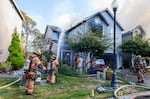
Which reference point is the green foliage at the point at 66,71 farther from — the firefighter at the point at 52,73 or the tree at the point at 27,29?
the tree at the point at 27,29

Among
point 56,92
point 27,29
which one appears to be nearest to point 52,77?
point 56,92

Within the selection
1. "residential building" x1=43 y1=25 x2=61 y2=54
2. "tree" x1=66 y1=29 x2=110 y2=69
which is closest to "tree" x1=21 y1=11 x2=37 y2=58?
"residential building" x1=43 y1=25 x2=61 y2=54

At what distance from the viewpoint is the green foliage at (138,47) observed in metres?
28.2

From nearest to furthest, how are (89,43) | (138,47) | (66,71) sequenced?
(66,71) → (89,43) → (138,47)

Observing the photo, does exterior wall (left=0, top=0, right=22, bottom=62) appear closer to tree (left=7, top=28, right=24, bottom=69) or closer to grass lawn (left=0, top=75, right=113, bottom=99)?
tree (left=7, top=28, right=24, bottom=69)

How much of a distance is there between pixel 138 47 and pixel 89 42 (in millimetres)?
6924

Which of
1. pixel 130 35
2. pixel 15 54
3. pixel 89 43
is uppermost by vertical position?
pixel 130 35

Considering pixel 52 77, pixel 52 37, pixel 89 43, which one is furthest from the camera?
pixel 52 37

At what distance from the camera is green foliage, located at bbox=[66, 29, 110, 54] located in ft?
80.9

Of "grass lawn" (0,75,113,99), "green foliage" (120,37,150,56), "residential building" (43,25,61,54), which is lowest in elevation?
"grass lawn" (0,75,113,99)

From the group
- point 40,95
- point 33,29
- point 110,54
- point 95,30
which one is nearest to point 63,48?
point 95,30

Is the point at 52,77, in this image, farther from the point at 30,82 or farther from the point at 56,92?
the point at 30,82

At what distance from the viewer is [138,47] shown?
2838 centimetres

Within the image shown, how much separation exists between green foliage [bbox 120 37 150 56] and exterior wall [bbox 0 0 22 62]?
1324 cm
